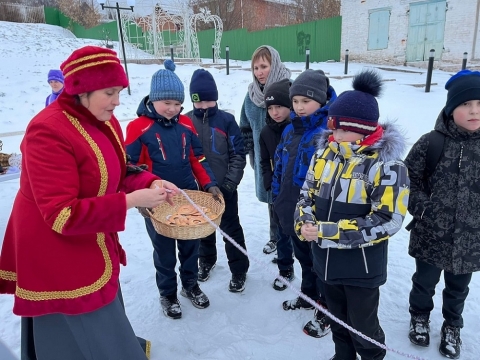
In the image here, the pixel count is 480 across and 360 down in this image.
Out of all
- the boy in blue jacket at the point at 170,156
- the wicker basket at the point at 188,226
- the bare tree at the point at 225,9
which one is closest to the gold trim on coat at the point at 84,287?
the wicker basket at the point at 188,226

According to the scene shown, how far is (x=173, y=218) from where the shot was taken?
8.63ft

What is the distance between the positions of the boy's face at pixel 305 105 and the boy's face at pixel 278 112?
1.32ft

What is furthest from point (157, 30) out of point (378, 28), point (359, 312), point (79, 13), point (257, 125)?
point (359, 312)

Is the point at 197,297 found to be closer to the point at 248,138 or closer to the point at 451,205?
the point at 248,138

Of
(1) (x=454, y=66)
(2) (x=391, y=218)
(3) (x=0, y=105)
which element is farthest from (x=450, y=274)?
(1) (x=454, y=66)

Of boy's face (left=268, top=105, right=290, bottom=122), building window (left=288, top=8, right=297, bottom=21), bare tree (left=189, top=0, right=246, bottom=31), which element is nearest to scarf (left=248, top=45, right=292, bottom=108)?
boy's face (left=268, top=105, right=290, bottom=122)

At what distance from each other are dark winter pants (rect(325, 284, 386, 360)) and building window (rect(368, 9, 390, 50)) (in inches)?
626

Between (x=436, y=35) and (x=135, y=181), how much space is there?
50.9 feet

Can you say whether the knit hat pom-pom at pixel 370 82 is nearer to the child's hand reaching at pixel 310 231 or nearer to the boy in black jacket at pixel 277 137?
the child's hand reaching at pixel 310 231

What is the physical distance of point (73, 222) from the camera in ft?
4.77

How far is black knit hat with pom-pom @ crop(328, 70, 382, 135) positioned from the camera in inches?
75.6

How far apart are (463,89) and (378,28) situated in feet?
50.9

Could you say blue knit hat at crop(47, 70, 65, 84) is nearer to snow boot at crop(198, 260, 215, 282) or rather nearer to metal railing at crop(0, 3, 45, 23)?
snow boot at crop(198, 260, 215, 282)

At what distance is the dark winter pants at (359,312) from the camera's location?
206 cm
